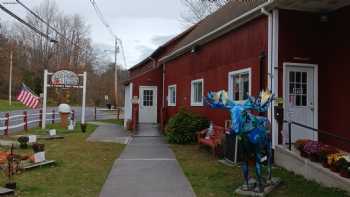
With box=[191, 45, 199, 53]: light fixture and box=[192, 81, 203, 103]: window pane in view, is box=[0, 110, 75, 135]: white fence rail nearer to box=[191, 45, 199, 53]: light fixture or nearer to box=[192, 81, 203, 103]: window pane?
box=[192, 81, 203, 103]: window pane

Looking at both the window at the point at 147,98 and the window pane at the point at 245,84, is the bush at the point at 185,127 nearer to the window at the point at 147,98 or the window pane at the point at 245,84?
the window pane at the point at 245,84

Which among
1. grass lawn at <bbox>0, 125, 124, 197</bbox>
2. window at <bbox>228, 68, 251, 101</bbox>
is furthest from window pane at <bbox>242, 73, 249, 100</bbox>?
grass lawn at <bbox>0, 125, 124, 197</bbox>

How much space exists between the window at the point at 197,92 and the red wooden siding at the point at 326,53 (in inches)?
251

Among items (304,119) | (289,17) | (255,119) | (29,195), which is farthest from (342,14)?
(29,195)

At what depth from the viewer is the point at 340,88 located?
407 inches

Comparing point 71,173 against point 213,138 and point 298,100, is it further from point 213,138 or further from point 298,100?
point 298,100

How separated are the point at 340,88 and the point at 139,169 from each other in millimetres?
5177

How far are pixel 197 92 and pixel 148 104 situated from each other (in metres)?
7.05

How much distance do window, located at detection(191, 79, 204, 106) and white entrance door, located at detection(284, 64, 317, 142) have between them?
6.16m

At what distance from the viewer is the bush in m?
15.2

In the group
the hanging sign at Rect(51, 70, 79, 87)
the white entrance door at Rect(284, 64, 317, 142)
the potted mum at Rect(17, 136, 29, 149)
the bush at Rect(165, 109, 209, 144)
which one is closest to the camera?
the white entrance door at Rect(284, 64, 317, 142)

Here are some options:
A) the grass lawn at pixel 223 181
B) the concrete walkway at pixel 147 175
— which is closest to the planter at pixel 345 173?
the grass lawn at pixel 223 181

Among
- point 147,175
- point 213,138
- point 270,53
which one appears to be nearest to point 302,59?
point 270,53

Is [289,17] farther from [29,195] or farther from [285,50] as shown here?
[29,195]
